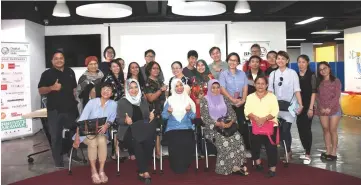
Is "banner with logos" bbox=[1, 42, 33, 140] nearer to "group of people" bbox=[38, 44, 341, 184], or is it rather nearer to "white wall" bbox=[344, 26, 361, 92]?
"group of people" bbox=[38, 44, 341, 184]

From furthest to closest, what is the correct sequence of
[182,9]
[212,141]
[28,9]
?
[28,9] < [182,9] < [212,141]

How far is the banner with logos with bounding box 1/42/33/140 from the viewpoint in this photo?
7.00 meters

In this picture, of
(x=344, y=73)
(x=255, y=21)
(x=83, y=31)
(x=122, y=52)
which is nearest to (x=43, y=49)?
(x=83, y=31)

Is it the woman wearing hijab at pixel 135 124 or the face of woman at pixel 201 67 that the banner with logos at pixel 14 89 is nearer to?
the woman wearing hijab at pixel 135 124

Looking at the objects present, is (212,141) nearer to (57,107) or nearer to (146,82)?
(146,82)

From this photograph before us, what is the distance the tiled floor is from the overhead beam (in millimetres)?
3491

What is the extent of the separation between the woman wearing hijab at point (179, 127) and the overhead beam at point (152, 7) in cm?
327

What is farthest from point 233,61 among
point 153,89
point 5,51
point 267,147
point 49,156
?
point 5,51

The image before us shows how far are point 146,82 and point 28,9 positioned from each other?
412 cm

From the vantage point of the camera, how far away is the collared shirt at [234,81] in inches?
187

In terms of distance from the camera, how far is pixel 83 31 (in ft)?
29.0

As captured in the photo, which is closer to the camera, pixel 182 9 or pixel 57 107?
pixel 57 107

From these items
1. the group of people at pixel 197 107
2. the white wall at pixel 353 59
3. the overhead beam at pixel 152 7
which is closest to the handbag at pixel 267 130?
the group of people at pixel 197 107

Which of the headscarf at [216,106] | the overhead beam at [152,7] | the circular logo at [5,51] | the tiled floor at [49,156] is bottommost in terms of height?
the tiled floor at [49,156]
